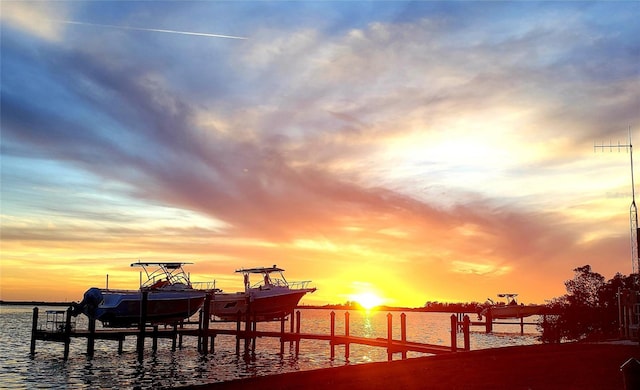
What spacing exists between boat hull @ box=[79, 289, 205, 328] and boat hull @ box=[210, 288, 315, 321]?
18.7ft

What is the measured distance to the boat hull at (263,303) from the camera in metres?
60.2

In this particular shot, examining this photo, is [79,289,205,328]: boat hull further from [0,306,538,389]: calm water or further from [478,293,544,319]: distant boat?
[478,293,544,319]: distant boat

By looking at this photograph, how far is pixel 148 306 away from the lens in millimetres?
53688

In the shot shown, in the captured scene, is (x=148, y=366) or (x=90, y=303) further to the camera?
(x=90, y=303)

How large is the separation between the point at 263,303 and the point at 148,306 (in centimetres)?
1237

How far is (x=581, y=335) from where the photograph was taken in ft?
183

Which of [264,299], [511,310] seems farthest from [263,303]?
[511,310]

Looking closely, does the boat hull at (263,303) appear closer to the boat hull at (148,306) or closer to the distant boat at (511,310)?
the boat hull at (148,306)

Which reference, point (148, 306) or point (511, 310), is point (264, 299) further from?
point (511, 310)

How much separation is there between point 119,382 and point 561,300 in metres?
44.3

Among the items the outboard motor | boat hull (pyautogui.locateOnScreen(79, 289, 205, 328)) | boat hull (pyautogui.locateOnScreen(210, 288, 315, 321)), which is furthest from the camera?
boat hull (pyautogui.locateOnScreen(210, 288, 315, 321))

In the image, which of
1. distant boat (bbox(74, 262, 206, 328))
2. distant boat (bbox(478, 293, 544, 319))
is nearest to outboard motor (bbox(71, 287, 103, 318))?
distant boat (bbox(74, 262, 206, 328))

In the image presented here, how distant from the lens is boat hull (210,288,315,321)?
6019cm

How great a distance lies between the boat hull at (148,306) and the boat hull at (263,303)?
570 centimetres
